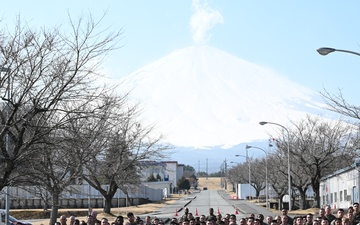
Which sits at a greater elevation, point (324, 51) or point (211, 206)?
point (324, 51)

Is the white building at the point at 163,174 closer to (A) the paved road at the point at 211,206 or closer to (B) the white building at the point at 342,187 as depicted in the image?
(A) the paved road at the point at 211,206

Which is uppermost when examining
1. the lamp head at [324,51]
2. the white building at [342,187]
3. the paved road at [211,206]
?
the lamp head at [324,51]

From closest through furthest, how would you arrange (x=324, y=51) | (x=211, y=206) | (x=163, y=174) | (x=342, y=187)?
(x=324, y=51), (x=342, y=187), (x=211, y=206), (x=163, y=174)

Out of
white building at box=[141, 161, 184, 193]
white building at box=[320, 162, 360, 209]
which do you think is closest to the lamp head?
white building at box=[320, 162, 360, 209]

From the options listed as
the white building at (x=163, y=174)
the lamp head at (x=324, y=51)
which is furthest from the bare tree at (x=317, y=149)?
the lamp head at (x=324, y=51)

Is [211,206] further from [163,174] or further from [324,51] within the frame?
[163,174]

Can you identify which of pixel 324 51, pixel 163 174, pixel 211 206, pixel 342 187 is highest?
pixel 324 51

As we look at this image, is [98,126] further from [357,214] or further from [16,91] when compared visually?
[357,214]

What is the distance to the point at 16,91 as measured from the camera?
16.1 m

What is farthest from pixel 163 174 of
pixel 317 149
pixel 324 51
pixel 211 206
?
pixel 324 51

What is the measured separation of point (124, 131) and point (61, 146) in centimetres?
2138

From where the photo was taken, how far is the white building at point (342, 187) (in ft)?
142

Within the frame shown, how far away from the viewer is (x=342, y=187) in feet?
165

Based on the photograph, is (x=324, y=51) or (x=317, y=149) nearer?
(x=324, y=51)
